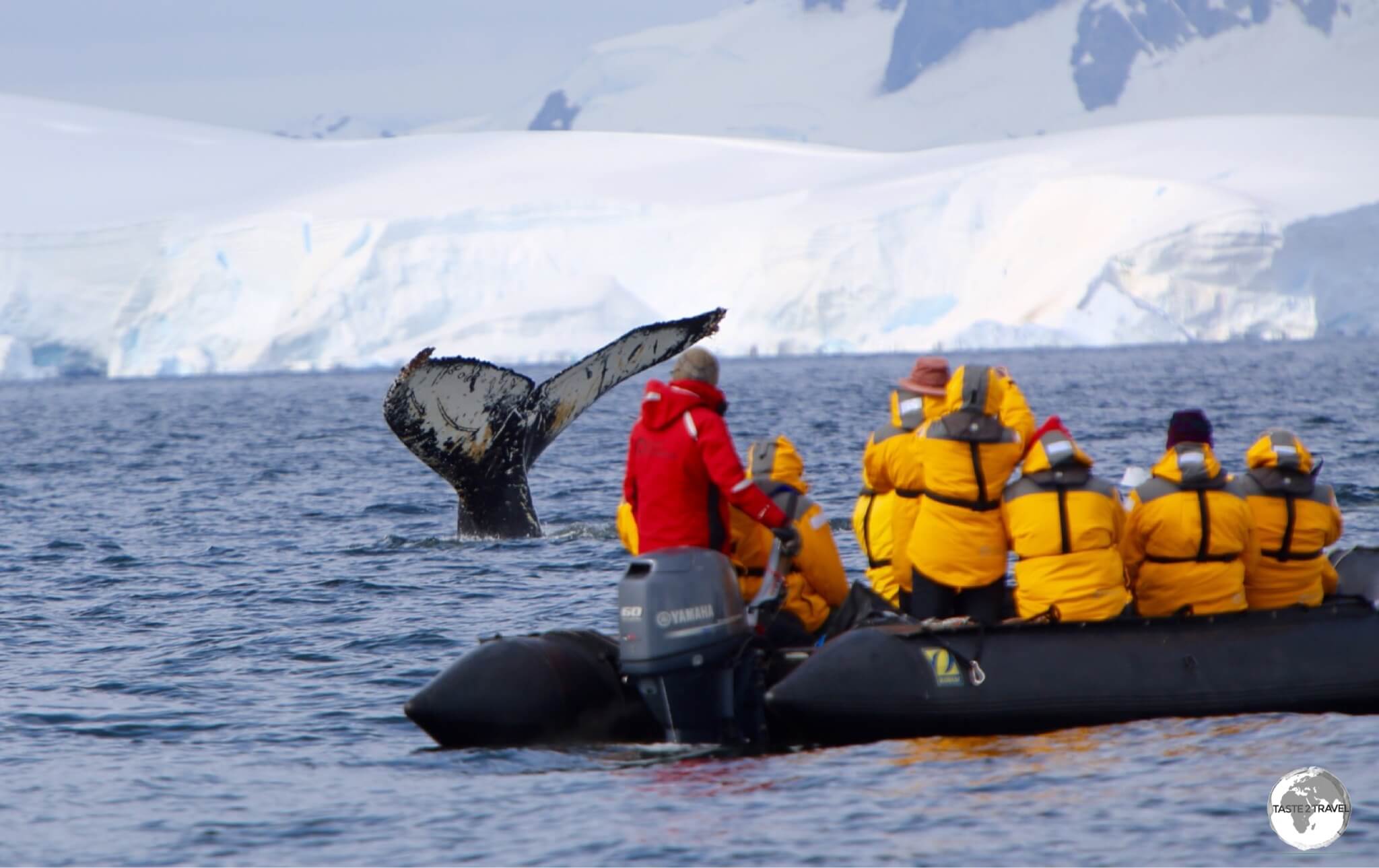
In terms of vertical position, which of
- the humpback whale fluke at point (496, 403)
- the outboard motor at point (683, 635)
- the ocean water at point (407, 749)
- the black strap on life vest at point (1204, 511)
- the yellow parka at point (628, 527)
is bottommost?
the ocean water at point (407, 749)

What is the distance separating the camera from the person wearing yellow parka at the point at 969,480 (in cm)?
848

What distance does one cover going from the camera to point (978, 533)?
860cm

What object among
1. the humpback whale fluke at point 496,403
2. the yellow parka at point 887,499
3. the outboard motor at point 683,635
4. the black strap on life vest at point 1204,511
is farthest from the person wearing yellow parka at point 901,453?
the humpback whale fluke at point 496,403

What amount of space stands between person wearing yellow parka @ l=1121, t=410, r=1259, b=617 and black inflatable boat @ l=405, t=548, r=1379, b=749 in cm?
21

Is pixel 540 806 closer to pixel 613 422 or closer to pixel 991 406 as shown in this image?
pixel 991 406

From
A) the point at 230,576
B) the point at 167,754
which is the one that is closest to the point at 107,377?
the point at 230,576

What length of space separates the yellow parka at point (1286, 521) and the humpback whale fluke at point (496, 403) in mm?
5764

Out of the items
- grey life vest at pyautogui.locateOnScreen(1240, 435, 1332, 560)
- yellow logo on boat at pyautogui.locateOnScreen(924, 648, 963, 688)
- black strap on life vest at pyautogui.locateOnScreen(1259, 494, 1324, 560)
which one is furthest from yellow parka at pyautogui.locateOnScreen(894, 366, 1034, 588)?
black strap on life vest at pyautogui.locateOnScreen(1259, 494, 1324, 560)

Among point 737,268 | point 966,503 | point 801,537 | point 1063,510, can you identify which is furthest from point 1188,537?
point 737,268

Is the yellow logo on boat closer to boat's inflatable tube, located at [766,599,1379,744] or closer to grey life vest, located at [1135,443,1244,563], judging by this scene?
boat's inflatable tube, located at [766,599,1379,744]

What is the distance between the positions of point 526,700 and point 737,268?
66.5 metres

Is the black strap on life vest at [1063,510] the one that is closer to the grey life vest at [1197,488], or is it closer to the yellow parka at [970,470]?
the yellow parka at [970,470]

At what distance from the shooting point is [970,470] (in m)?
8.49

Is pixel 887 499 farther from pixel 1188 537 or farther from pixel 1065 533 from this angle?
pixel 1188 537
